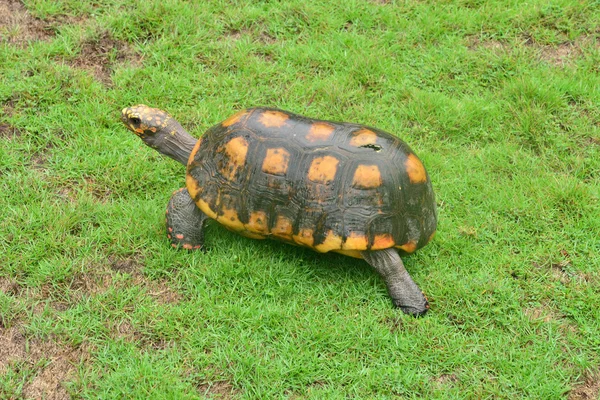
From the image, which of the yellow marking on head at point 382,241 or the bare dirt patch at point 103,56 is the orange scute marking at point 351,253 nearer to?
the yellow marking on head at point 382,241

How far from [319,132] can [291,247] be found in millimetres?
901

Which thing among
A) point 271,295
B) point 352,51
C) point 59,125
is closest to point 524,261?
point 271,295

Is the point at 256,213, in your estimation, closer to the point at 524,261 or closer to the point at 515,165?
the point at 524,261

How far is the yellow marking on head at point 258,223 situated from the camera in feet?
13.3

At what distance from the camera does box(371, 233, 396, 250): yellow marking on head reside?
155 inches

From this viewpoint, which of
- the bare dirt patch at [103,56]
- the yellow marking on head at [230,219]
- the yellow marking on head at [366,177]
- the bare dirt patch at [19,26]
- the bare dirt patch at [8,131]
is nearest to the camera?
the yellow marking on head at [366,177]

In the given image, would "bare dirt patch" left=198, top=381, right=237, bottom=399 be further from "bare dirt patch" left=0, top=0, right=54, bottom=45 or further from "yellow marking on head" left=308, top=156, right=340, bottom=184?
"bare dirt patch" left=0, top=0, right=54, bottom=45

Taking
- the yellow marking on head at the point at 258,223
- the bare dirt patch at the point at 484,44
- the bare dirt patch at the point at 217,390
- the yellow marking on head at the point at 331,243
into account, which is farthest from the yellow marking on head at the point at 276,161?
the bare dirt patch at the point at 484,44

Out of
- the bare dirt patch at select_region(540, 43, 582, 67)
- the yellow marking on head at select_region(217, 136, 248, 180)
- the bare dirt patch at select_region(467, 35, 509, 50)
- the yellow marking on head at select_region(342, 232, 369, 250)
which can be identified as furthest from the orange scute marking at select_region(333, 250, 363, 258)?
the bare dirt patch at select_region(540, 43, 582, 67)

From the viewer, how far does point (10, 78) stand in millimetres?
5430

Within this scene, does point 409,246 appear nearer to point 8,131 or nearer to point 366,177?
point 366,177

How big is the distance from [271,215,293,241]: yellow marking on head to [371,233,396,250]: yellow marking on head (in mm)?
550

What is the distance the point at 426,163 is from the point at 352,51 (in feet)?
5.08

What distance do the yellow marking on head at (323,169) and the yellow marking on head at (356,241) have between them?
0.39 metres
